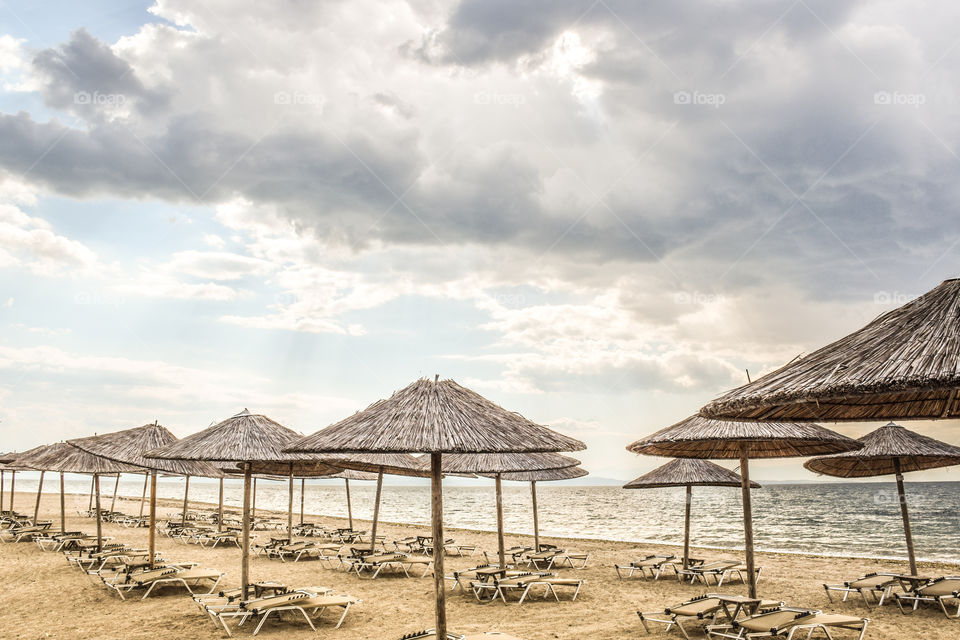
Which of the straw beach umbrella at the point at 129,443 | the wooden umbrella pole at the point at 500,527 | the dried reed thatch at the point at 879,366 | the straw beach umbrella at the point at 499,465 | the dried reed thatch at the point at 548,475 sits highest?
the dried reed thatch at the point at 879,366

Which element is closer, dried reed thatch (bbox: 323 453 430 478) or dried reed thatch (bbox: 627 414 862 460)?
dried reed thatch (bbox: 627 414 862 460)

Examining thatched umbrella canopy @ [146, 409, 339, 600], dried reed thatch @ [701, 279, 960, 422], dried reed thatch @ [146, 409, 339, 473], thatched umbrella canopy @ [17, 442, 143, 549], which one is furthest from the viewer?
thatched umbrella canopy @ [17, 442, 143, 549]

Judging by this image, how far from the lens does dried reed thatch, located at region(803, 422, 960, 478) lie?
9875mm

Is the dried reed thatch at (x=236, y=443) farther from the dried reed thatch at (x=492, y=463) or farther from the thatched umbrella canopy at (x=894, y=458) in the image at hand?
the thatched umbrella canopy at (x=894, y=458)

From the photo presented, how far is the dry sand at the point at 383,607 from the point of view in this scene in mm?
7543

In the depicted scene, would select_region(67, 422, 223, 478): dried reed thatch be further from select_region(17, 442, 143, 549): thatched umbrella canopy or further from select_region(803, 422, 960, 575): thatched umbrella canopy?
select_region(803, 422, 960, 575): thatched umbrella canopy

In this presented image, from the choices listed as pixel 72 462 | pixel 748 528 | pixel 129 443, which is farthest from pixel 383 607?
pixel 72 462

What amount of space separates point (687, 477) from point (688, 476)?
0.20ft

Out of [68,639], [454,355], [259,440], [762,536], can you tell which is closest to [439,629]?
[259,440]

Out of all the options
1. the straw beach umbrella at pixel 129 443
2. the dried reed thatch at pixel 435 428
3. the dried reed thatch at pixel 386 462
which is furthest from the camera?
the straw beach umbrella at pixel 129 443

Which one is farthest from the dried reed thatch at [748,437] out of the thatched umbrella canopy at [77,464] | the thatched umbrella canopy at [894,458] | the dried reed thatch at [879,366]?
the thatched umbrella canopy at [77,464]

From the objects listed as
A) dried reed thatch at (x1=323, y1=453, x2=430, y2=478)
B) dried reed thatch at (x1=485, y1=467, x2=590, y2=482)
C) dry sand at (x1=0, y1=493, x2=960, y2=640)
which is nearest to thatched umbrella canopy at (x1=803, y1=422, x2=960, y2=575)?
dry sand at (x1=0, y1=493, x2=960, y2=640)

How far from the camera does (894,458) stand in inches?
422

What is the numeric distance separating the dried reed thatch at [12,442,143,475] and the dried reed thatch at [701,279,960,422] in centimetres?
1227
